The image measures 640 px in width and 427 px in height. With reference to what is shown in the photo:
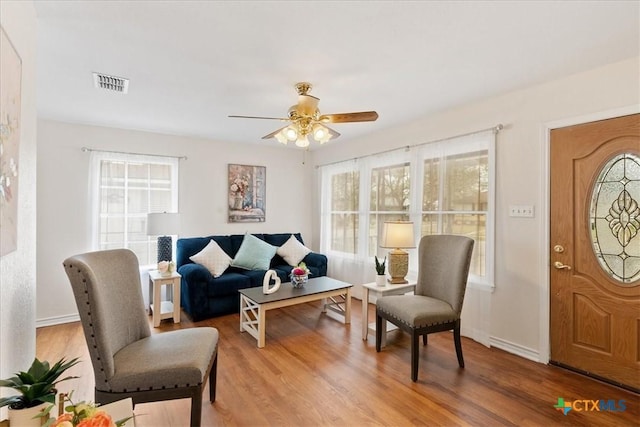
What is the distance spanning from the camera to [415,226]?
12.6 feet

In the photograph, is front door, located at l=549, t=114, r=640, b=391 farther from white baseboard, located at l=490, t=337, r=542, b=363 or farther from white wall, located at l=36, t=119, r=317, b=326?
white wall, located at l=36, t=119, r=317, b=326

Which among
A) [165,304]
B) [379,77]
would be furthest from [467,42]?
[165,304]

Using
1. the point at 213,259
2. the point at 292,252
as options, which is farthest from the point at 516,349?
the point at 213,259

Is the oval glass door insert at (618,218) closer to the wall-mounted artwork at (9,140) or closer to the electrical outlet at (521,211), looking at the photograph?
the electrical outlet at (521,211)

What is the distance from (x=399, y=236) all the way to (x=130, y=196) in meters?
3.53

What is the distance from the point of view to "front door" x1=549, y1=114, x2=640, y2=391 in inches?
90.8

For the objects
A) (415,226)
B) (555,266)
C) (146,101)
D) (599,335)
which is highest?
(146,101)

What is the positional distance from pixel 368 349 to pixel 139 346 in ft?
6.50

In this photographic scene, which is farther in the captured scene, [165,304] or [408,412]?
[165,304]

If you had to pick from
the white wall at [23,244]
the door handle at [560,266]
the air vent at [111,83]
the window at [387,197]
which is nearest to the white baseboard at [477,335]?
the door handle at [560,266]

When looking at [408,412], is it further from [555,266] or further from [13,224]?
[13,224]

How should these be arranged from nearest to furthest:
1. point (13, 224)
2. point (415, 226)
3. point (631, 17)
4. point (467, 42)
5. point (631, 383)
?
point (13, 224) → point (631, 17) → point (467, 42) → point (631, 383) → point (415, 226)

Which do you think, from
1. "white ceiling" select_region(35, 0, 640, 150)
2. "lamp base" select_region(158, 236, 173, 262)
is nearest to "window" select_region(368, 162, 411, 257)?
"white ceiling" select_region(35, 0, 640, 150)

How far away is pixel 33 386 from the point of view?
3.57 ft
